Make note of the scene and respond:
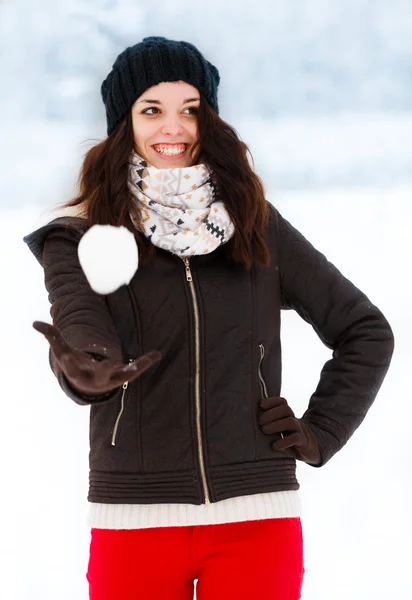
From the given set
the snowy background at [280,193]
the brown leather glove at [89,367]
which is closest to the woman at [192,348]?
the brown leather glove at [89,367]


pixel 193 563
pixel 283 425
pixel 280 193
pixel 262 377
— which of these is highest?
pixel 280 193

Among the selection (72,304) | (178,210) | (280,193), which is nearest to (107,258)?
(72,304)

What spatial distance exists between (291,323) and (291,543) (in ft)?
3.37

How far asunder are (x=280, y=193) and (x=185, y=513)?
1602 millimetres

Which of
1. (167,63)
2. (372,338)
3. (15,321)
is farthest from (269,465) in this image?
(15,321)

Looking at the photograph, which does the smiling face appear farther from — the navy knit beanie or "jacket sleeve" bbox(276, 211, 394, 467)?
"jacket sleeve" bbox(276, 211, 394, 467)

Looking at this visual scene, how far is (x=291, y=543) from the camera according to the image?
6.01ft

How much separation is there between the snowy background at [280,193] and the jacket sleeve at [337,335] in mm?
777

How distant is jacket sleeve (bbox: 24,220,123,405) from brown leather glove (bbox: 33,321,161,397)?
0.08 meters

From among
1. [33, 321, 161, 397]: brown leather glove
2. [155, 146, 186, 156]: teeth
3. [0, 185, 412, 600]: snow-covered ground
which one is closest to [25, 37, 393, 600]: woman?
[155, 146, 186, 156]: teeth

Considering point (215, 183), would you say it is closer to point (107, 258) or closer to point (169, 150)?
point (169, 150)

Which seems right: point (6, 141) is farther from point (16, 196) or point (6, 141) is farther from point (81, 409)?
point (81, 409)

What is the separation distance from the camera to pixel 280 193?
3146 millimetres

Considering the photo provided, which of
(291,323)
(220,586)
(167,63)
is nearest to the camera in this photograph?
(220,586)
